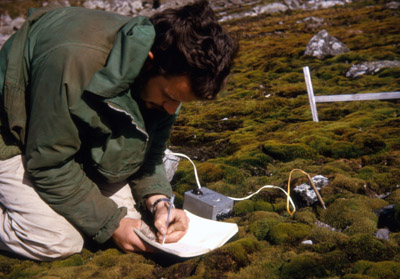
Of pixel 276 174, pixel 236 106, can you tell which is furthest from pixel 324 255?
pixel 236 106

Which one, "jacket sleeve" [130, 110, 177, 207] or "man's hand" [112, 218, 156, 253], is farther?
"jacket sleeve" [130, 110, 177, 207]

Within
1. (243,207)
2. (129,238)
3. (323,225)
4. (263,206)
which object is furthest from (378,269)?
(129,238)

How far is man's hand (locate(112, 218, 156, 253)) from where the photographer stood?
140 inches

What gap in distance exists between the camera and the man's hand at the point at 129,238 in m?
3.55

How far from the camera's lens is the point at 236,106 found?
Result: 12.1 m

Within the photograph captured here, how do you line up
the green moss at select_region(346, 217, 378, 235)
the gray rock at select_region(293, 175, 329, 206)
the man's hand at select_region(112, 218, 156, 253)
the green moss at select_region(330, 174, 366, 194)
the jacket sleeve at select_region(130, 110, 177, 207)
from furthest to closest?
the green moss at select_region(330, 174, 366, 194) < the gray rock at select_region(293, 175, 329, 206) < the jacket sleeve at select_region(130, 110, 177, 207) < the green moss at select_region(346, 217, 378, 235) < the man's hand at select_region(112, 218, 156, 253)

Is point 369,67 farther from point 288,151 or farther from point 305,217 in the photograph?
point 305,217

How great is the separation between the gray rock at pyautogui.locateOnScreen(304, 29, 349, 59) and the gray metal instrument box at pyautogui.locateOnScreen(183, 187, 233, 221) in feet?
50.0

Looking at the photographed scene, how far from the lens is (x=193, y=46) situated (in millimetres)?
2850

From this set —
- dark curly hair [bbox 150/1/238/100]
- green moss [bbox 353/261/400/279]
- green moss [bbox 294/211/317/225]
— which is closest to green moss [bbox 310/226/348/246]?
green moss [bbox 294/211/317/225]

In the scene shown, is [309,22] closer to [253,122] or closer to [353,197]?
[253,122]

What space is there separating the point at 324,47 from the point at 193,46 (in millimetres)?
17161

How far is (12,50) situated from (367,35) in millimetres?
22644

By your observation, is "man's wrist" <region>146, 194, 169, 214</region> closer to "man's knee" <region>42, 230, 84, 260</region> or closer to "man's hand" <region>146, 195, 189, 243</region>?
"man's hand" <region>146, 195, 189, 243</region>
